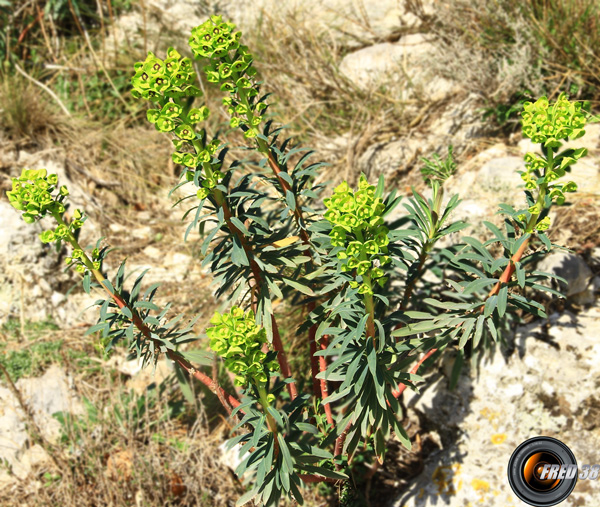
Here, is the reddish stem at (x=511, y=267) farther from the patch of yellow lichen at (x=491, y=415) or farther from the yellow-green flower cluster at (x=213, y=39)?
the yellow-green flower cluster at (x=213, y=39)

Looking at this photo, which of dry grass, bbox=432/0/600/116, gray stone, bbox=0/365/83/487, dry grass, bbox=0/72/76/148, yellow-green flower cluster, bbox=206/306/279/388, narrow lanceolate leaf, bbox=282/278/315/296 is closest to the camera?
yellow-green flower cluster, bbox=206/306/279/388

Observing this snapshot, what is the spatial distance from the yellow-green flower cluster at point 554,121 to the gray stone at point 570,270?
1165 millimetres

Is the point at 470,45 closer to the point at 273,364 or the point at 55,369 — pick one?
the point at 273,364

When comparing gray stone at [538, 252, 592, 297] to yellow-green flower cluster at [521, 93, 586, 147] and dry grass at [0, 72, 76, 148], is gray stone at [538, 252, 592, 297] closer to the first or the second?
yellow-green flower cluster at [521, 93, 586, 147]

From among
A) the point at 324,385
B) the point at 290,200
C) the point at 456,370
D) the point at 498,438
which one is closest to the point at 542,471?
the point at 498,438

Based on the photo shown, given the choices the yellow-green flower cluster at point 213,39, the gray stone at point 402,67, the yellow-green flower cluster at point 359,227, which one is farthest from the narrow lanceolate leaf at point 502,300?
the gray stone at point 402,67

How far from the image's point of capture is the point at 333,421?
7.49ft

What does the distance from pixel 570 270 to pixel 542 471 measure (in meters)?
1.00

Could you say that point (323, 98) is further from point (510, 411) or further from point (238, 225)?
point (510, 411)

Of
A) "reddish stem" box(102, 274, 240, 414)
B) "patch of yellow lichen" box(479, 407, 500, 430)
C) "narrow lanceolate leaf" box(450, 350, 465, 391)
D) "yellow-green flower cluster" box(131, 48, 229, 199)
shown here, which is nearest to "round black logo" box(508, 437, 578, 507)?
"patch of yellow lichen" box(479, 407, 500, 430)

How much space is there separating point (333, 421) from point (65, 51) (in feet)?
15.8

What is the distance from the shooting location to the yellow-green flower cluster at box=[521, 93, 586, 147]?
1550mm

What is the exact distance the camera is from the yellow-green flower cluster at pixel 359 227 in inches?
54.5

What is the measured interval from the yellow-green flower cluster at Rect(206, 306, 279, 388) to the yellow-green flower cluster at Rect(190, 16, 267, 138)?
2.22ft
